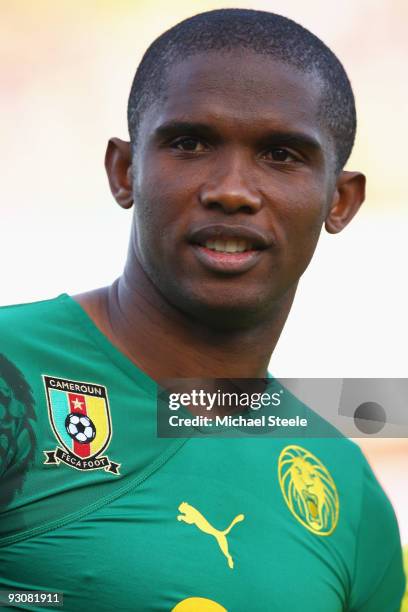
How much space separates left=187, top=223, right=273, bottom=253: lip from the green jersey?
1.84 feet

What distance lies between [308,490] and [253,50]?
169 centimetres

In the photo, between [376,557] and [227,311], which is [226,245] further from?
[376,557]

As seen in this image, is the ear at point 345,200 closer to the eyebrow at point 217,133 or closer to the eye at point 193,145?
the eyebrow at point 217,133

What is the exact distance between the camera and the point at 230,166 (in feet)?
14.2

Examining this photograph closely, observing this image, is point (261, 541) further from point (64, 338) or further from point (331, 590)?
point (64, 338)

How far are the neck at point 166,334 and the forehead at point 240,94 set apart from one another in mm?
684

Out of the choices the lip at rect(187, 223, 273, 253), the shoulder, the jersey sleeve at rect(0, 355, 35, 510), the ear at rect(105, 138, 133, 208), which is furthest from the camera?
the ear at rect(105, 138, 133, 208)

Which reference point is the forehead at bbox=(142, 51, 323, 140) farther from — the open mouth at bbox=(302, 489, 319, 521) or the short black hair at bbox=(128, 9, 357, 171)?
the open mouth at bbox=(302, 489, 319, 521)

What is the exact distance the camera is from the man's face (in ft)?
14.1

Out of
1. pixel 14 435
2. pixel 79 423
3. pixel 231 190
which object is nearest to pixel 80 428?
pixel 79 423

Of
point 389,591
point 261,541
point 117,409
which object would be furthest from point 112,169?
point 389,591

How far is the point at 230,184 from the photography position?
4.25 metres

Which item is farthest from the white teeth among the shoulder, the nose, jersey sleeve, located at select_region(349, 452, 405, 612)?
jersey sleeve, located at select_region(349, 452, 405, 612)

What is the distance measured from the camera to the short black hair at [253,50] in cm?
452
